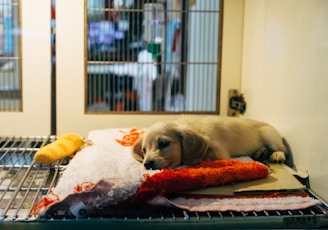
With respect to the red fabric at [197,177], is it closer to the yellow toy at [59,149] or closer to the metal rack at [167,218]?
the metal rack at [167,218]

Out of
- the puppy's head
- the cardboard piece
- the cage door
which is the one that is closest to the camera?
the cardboard piece

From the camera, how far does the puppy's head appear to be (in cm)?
158

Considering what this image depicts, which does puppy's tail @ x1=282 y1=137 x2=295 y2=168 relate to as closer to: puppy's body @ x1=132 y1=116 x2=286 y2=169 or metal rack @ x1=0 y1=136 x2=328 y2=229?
puppy's body @ x1=132 y1=116 x2=286 y2=169

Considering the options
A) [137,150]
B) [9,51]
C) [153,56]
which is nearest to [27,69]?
[9,51]

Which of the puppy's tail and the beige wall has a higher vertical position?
the beige wall

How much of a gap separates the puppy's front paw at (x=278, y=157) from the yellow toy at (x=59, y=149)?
2.29 ft

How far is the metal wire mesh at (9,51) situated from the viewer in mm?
2178

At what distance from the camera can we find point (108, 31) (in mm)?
2230

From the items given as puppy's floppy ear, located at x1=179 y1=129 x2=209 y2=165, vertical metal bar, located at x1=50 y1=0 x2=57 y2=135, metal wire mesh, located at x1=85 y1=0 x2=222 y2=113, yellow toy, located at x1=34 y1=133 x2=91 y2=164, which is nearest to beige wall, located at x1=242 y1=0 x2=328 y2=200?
metal wire mesh, located at x1=85 y1=0 x2=222 y2=113

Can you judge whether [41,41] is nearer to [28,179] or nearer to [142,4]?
[142,4]

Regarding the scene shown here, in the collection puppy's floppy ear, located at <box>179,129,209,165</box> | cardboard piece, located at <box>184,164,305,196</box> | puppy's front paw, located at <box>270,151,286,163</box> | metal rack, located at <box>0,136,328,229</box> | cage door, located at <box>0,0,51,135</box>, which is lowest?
metal rack, located at <box>0,136,328,229</box>

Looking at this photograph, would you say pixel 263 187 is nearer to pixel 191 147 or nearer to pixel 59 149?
pixel 191 147

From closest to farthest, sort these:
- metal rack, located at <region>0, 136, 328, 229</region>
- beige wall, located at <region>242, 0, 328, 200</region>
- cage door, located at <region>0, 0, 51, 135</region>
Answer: metal rack, located at <region>0, 136, 328, 229</region>
beige wall, located at <region>242, 0, 328, 200</region>
cage door, located at <region>0, 0, 51, 135</region>

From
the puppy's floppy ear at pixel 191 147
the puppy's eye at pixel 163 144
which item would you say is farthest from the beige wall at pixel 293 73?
the puppy's eye at pixel 163 144
